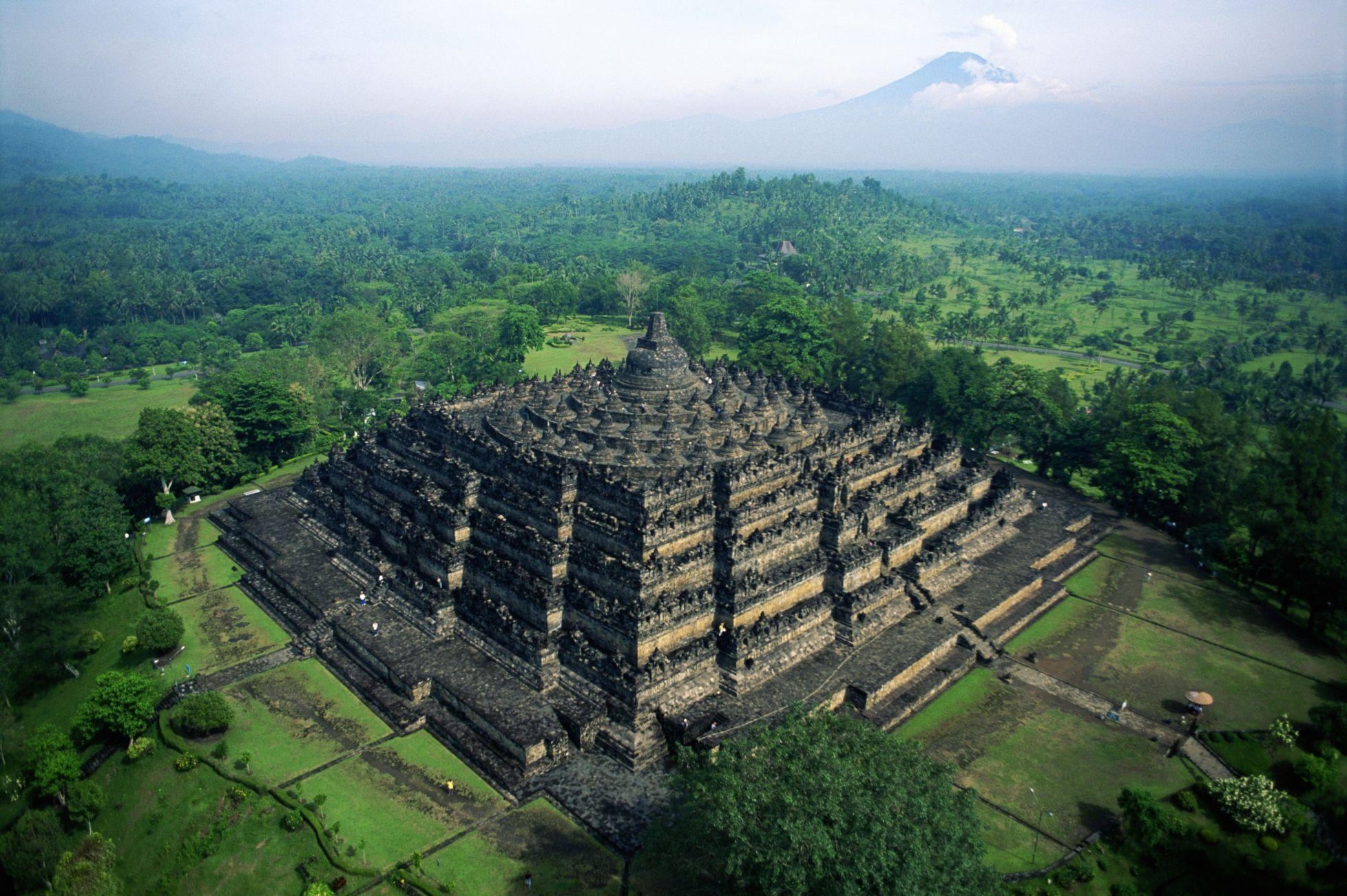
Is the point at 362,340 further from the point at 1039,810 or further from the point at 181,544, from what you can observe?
the point at 1039,810

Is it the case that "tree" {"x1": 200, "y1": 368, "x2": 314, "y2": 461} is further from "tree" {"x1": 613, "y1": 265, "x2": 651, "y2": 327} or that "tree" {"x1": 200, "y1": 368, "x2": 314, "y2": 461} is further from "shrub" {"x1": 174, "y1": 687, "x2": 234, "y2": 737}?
"tree" {"x1": 613, "y1": 265, "x2": 651, "y2": 327}

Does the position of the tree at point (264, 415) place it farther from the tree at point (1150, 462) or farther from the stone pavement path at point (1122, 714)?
the tree at point (1150, 462)

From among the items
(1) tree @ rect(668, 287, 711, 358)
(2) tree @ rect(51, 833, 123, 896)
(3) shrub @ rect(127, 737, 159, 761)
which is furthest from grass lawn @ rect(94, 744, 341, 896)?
(1) tree @ rect(668, 287, 711, 358)

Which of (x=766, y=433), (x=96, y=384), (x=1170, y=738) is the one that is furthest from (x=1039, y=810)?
(x=96, y=384)

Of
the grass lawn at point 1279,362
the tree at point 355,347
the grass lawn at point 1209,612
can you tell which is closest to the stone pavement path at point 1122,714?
the grass lawn at point 1209,612

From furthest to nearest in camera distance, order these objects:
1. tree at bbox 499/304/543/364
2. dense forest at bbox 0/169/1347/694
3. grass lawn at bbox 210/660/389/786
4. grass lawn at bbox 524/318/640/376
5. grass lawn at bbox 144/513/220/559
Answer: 1. grass lawn at bbox 524/318/640/376
2. tree at bbox 499/304/543/364
3. grass lawn at bbox 144/513/220/559
4. dense forest at bbox 0/169/1347/694
5. grass lawn at bbox 210/660/389/786

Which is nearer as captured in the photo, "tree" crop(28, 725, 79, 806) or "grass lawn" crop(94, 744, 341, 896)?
"grass lawn" crop(94, 744, 341, 896)

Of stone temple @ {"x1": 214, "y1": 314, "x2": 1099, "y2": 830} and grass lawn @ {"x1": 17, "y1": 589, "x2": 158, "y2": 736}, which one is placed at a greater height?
stone temple @ {"x1": 214, "y1": 314, "x2": 1099, "y2": 830}

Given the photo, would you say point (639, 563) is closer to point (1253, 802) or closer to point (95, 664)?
point (1253, 802)
